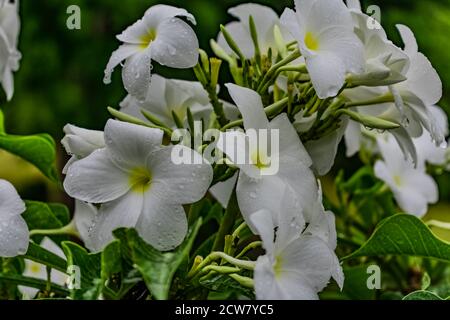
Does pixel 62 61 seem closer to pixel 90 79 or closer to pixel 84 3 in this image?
pixel 90 79

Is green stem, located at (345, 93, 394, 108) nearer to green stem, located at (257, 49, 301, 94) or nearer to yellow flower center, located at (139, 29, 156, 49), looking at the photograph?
green stem, located at (257, 49, 301, 94)

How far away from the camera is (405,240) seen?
607 millimetres

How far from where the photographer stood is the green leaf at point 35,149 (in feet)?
2.40

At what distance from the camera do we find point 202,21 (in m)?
3.79

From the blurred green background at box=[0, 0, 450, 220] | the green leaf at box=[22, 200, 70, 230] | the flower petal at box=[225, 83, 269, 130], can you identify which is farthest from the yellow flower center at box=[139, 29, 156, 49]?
the blurred green background at box=[0, 0, 450, 220]

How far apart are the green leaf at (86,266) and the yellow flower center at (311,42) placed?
220 mm

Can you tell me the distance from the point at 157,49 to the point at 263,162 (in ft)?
0.39

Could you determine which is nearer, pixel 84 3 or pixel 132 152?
pixel 132 152

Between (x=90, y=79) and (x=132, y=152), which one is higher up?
(x=132, y=152)

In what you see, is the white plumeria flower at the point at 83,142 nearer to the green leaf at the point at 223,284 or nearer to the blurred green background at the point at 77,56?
the green leaf at the point at 223,284

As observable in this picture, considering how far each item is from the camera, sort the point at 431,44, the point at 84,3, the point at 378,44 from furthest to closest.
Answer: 1. the point at 431,44
2. the point at 84,3
3. the point at 378,44

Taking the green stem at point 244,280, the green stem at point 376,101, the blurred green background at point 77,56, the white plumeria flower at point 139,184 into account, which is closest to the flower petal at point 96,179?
the white plumeria flower at point 139,184

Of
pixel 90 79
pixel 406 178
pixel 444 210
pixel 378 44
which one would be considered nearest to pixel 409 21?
pixel 444 210
